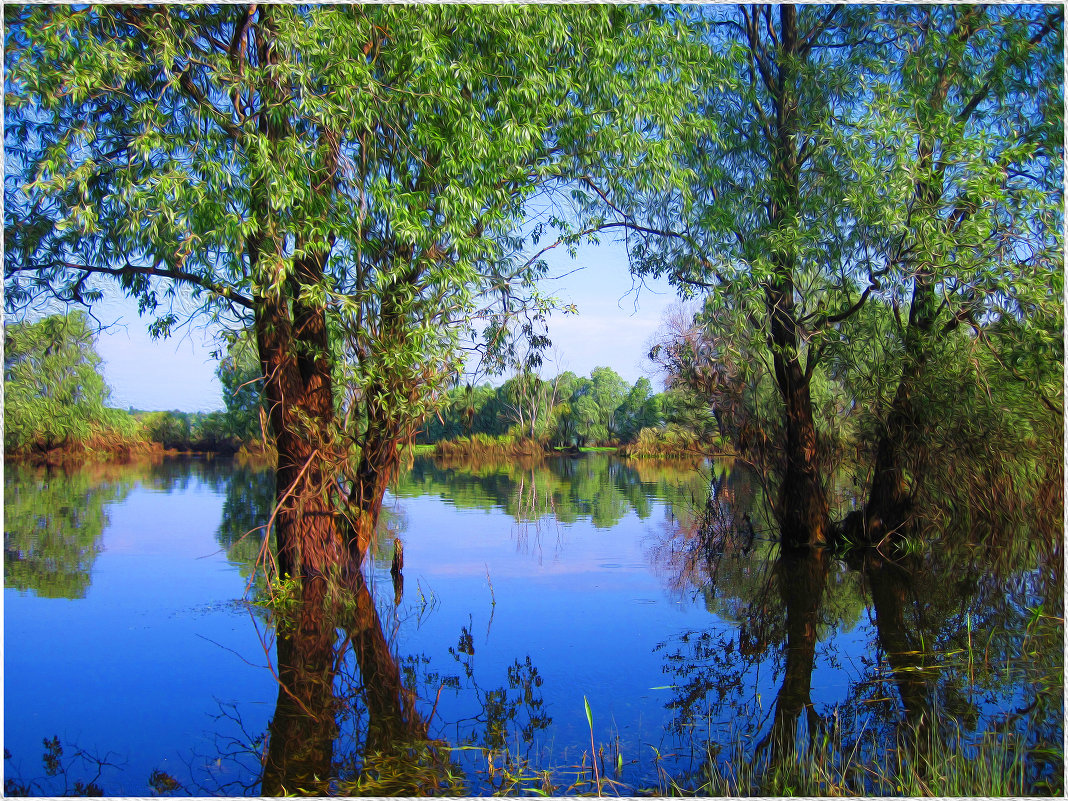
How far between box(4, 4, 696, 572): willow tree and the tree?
1228 centimetres

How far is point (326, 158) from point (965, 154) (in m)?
7.15

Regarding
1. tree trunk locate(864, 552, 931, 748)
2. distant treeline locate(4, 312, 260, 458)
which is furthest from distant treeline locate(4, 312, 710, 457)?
tree trunk locate(864, 552, 931, 748)

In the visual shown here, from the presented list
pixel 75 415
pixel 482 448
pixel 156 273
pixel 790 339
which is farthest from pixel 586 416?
pixel 156 273

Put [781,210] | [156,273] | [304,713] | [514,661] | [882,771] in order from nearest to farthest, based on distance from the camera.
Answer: [882,771] < [304,713] < [514,661] < [156,273] < [781,210]

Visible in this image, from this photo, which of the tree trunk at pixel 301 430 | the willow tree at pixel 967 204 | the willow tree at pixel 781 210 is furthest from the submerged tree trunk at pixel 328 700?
the willow tree at pixel 967 204

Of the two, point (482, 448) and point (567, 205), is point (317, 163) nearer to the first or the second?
point (567, 205)

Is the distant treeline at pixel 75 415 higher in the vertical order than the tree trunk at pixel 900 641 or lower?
higher

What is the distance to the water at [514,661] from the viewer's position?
5629 mm

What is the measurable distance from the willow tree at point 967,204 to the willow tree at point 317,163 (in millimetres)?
3260

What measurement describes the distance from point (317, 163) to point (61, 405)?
28013 millimetres

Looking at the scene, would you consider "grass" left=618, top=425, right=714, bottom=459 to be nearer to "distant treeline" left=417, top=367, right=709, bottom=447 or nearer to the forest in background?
"distant treeline" left=417, top=367, right=709, bottom=447

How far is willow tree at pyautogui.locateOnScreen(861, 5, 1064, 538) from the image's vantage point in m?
9.34

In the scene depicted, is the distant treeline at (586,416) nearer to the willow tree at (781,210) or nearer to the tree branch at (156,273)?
the willow tree at (781,210)

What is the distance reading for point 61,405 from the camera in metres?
31.5
